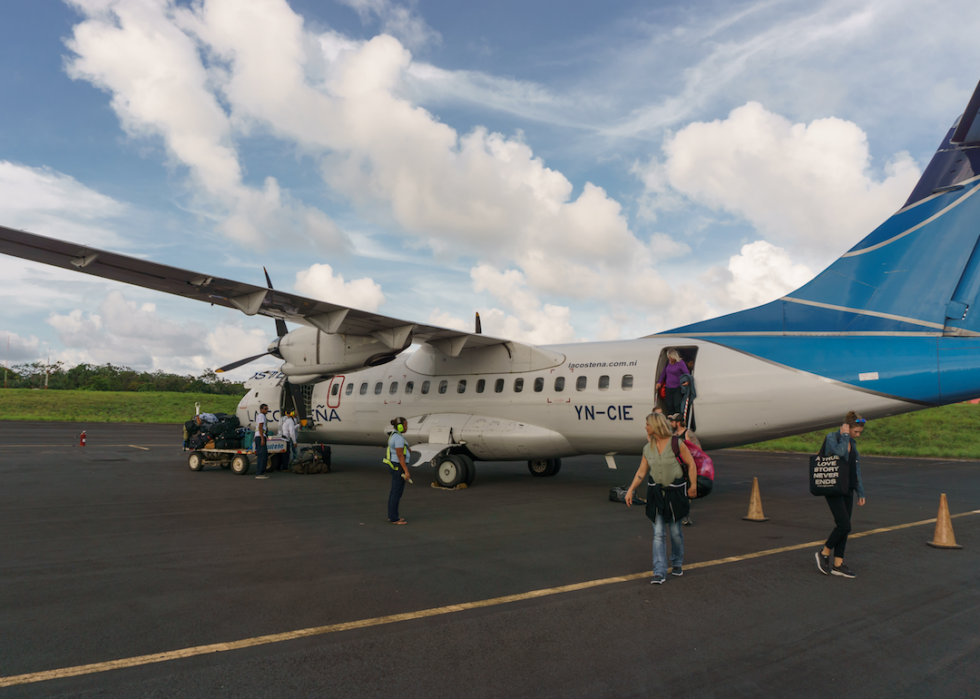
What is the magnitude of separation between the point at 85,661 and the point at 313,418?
14299 millimetres

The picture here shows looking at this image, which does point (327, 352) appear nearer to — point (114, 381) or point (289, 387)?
point (289, 387)

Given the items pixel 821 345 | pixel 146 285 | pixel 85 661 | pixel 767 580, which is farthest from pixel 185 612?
pixel 821 345

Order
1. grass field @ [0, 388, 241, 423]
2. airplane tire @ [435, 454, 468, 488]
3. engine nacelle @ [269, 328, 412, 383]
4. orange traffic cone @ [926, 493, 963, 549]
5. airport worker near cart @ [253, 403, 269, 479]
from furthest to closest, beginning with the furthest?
grass field @ [0, 388, 241, 423] → airport worker near cart @ [253, 403, 269, 479] → engine nacelle @ [269, 328, 412, 383] → airplane tire @ [435, 454, 468, 488] → orange traffic cone @ [926, 493, 963, 549]

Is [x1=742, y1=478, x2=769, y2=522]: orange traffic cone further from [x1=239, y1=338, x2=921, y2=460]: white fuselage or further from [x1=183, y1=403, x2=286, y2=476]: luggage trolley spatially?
[x1=183, y1=403, x2=286, y2=476]: luggage trolley

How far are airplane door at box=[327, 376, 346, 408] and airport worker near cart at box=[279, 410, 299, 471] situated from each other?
1208mm

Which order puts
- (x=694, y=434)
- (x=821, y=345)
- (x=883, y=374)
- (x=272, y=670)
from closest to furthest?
(x=272, y=670)
(x=883, y=374)
(x=821, y=345)
(x=694, y=434)

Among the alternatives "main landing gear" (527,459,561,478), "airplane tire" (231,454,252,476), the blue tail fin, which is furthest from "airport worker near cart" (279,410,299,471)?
the blue tail fin

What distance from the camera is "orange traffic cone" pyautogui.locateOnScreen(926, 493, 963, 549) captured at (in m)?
7.61

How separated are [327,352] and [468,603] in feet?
33.3

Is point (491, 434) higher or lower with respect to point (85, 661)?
higher

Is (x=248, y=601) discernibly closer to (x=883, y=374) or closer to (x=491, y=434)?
(x=491, y=434)

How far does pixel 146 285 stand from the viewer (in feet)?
38.6

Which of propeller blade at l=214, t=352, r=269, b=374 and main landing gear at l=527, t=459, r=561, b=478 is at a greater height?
propeller blade at l=214, t=352, r=269, b=374

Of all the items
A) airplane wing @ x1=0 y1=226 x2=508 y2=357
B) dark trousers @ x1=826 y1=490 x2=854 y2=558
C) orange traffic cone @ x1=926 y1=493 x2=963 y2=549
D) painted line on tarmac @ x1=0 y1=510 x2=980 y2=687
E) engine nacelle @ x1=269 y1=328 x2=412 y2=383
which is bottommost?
painted line on tarmac @ x1=0 y1=510 x2=980 y2=687
